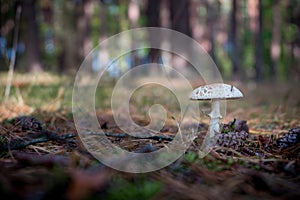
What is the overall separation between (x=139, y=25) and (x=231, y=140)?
14.2 metres

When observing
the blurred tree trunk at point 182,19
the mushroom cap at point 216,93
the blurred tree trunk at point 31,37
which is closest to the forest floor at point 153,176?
the mushroom cap at point 216,93

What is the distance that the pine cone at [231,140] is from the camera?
1729 mm

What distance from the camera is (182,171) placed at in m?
1.26

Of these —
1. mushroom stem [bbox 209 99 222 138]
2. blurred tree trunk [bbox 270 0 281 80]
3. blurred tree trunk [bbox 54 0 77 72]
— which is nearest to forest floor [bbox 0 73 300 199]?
mushroom stem [bbox 209 99 222 138]

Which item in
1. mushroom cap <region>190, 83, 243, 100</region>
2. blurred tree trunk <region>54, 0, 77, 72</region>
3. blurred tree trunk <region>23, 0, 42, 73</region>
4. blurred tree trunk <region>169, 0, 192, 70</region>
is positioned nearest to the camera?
mushroom cap <region>190, 83, 243, 100</region>

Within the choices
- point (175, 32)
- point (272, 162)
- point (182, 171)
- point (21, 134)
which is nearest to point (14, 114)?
point (21, 134)

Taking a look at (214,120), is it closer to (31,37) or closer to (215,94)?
(215,94)

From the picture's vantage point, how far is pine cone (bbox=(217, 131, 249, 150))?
1729mm

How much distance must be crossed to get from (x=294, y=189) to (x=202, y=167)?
0.34 meters

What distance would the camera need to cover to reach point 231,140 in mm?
1752

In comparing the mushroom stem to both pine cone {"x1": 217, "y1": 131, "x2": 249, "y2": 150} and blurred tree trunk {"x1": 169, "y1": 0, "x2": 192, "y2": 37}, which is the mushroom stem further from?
blurred tree trunk {"x1": 169, "y1": 0, "x2": 192, "y2": 37}

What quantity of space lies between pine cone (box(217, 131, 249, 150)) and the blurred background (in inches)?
103

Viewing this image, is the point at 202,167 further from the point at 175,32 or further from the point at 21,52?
the point at 21,52

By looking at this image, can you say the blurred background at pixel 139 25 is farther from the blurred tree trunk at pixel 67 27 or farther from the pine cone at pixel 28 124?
the pine cone at pixel 28 124
